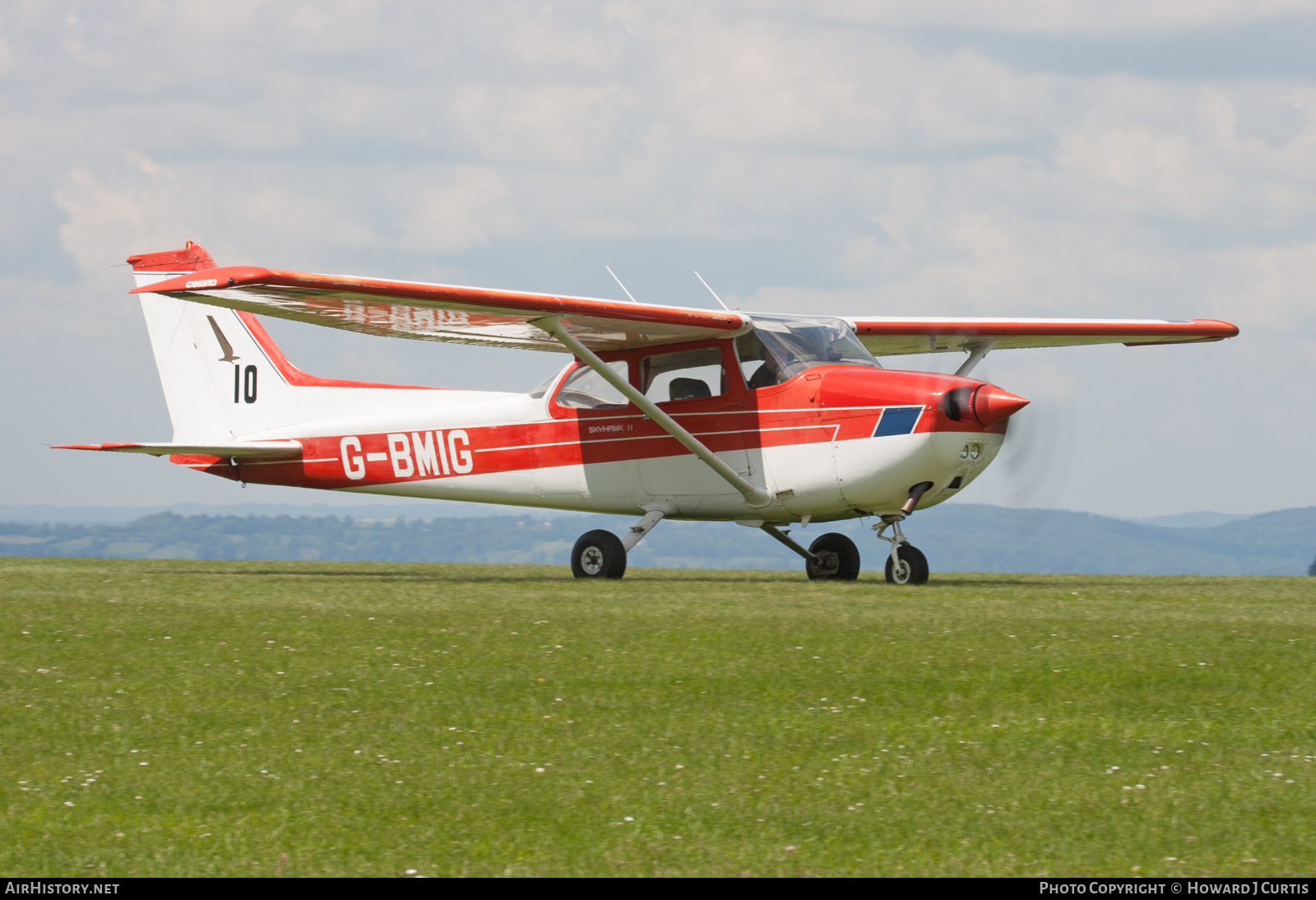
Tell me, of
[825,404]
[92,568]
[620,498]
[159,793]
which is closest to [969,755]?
[159,793]

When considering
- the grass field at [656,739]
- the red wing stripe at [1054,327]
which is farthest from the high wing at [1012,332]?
the grass field at [656,739]

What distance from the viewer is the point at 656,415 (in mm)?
16531

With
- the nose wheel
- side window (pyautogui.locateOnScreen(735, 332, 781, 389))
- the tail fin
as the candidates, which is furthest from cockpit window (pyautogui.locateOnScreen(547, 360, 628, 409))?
the nose wheel

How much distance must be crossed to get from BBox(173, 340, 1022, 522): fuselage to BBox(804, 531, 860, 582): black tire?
1.31 metres

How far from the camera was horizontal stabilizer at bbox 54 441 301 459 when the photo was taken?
62.0 feet

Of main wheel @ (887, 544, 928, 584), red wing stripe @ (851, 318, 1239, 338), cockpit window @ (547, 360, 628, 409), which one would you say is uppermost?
red wing stripe @ (851, 318, 1239, 338)

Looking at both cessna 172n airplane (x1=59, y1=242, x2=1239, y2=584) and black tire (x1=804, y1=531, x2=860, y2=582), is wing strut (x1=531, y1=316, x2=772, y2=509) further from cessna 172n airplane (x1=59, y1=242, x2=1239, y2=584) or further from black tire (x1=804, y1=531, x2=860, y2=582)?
black tire (x1=804, y1=531, x2=860, y2=582)

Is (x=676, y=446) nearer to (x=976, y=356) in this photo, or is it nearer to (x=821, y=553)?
(x=821, y=553)

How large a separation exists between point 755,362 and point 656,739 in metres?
9.25

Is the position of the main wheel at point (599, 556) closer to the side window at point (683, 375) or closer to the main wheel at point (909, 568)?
the side window at point (683, 375)

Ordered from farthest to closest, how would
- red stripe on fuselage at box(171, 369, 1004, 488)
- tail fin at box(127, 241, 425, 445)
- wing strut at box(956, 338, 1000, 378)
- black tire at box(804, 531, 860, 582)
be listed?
tail fin at box(127, 241, 425, 445)
wing strut at box(956, 338, 1000, 378)
black tire at box(804, 531, 860, 582)
red stripe on fuselage at box(171, 369, 1004, 488)

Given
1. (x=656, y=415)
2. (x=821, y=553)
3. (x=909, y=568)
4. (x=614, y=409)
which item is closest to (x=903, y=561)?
(x=909, y=568)

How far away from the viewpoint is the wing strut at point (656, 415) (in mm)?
15961

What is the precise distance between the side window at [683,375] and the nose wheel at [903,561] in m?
2.60
